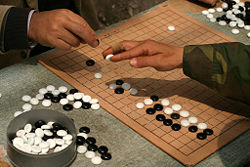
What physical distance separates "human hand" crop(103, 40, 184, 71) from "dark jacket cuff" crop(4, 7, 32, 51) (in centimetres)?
41

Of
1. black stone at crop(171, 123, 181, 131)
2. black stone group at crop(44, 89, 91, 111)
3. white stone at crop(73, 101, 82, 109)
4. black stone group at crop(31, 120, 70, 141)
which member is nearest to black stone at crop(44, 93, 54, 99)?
black stone group at crop(44, 89, 91, 111)

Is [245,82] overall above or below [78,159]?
above

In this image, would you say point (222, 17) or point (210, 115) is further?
point (222, 17)

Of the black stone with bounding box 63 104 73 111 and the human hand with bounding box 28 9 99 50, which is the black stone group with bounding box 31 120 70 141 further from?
the human hand with bounding box 28 9 99 50

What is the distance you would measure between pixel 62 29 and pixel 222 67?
0.71 meters

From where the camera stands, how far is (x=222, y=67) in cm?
178

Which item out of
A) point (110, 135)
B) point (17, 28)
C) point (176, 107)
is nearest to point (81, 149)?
point (110, 135)

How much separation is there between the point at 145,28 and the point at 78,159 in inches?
39.8

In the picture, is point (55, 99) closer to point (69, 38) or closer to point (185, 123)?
point (69, 38)

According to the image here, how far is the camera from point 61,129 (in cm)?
164

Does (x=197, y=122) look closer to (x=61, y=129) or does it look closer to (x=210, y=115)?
(x=210, y=115)

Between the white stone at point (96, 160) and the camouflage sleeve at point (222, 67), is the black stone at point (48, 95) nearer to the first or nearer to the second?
the white stone at point (96, 160)

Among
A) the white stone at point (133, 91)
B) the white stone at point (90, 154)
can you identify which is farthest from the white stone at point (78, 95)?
the white stone at point (90, 154)

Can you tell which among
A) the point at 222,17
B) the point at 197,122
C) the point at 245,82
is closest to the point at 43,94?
the point at 197,122
